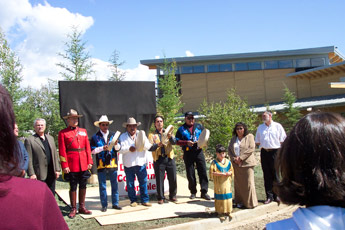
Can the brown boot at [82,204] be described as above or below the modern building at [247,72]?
below

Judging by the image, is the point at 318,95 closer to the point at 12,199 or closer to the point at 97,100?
the point at 97,100

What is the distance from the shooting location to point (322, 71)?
85.2ft

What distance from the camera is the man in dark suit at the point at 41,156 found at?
654cm

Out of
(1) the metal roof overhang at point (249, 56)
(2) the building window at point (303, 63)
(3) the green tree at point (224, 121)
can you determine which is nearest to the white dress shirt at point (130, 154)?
(3) the green tree at point (224, 121)

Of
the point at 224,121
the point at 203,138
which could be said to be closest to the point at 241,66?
the point at 224,121

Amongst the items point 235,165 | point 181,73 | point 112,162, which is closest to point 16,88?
point 112,162

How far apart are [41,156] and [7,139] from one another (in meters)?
5.76

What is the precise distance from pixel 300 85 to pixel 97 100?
922 inches

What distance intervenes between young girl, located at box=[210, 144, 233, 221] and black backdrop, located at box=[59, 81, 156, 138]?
392cm

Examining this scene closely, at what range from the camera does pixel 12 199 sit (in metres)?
1.19

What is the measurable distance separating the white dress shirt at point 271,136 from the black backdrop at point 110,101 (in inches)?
154

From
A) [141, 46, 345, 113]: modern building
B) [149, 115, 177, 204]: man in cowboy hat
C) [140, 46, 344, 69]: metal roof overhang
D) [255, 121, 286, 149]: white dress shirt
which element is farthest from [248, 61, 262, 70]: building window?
[149, 115, 177, 204]: man in cowboy hat

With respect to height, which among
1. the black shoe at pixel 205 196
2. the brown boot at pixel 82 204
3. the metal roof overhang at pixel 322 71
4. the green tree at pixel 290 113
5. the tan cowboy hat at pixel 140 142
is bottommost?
the black shoe at pixel 205 196

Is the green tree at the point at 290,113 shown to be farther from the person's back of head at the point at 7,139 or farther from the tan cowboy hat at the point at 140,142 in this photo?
the person's back of head at the point at 7,139
